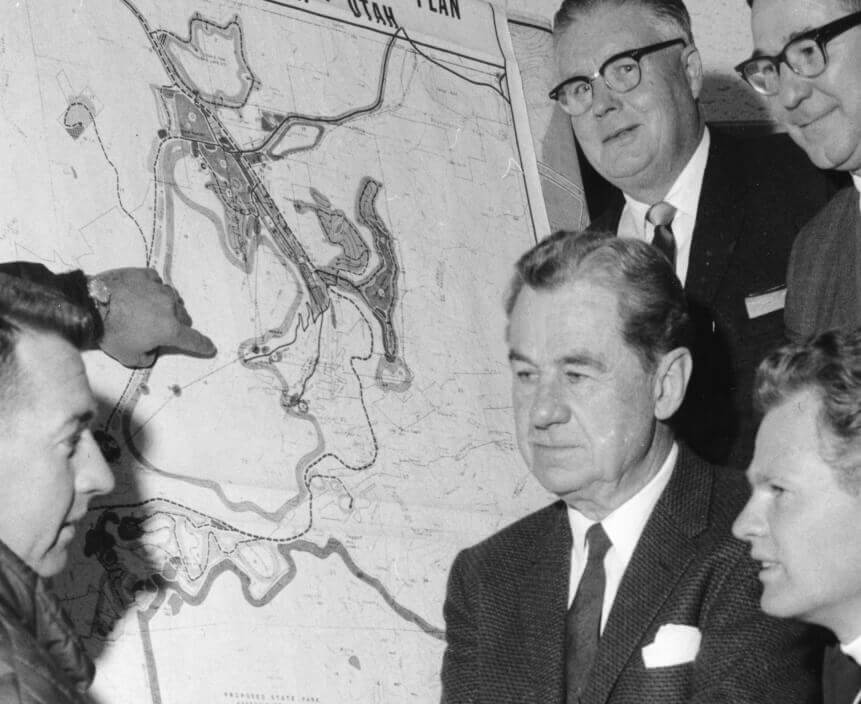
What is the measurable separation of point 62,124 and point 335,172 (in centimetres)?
68

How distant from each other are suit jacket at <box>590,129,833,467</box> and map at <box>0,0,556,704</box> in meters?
0.44

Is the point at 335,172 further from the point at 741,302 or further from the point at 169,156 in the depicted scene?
the point at 741,302

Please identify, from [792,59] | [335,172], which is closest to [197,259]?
[335,172]

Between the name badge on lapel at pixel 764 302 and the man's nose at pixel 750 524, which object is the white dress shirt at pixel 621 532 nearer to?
the man's nose at pixel 750 524

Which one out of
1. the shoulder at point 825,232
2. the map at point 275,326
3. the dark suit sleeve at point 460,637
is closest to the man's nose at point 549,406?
the dark suit sleeve at point 460,637

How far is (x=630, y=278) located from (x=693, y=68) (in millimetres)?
999

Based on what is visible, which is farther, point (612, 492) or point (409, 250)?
point (409, 250)

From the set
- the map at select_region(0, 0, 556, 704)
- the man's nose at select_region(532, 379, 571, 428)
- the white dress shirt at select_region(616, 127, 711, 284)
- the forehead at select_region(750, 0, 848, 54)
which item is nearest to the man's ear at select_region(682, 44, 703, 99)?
the white dress shirt at select_region(616, 127, 711, 284)

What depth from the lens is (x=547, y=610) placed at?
2631 millimetres

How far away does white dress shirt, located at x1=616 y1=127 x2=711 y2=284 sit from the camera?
10.9 ft

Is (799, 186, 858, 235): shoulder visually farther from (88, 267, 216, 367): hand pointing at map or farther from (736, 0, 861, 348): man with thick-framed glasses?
(88, 267, 216, 367): hand pointing at map

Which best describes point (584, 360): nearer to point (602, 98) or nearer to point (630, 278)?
point (630, 278)

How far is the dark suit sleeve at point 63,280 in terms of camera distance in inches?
99.7

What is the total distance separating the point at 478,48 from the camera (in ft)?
12.0
